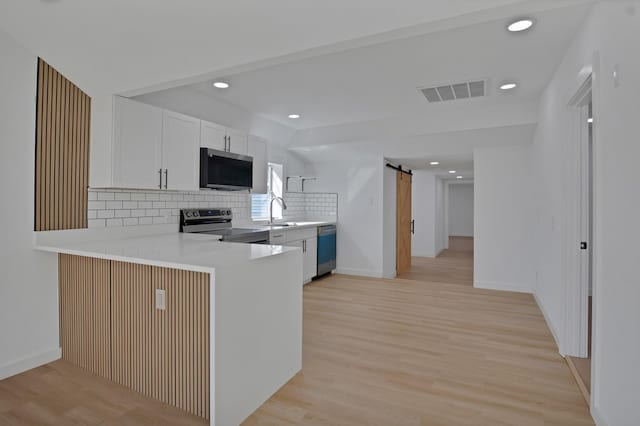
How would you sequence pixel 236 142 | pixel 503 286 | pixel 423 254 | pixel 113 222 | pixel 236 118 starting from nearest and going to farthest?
pixel 113 222 < pixel 236 142 < pixel 236 118 < pixel 503 286 < pixel 423 254

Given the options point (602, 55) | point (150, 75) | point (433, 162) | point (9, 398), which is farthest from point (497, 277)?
point (9, 398)

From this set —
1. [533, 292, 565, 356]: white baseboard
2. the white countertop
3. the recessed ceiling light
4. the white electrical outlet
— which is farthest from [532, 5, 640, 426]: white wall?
the white electrical outlet

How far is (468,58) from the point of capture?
2.97 meters

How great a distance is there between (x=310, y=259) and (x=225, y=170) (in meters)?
2.13

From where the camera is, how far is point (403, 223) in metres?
6.98

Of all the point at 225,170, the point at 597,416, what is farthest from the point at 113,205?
the point at 597,416

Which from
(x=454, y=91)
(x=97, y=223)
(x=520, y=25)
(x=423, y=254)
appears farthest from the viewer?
(x=423, y=254)

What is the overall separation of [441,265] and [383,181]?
2.74 meters

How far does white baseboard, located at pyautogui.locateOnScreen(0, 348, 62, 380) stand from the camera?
2.52m

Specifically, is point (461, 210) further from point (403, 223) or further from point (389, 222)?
point (389, 222)

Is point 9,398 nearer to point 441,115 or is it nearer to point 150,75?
point 150,75

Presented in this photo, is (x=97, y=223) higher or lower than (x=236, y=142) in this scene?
lower

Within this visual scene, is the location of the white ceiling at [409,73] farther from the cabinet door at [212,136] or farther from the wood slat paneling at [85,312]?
the wood slat paneling at [85,312]

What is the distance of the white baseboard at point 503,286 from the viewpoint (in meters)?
5.02
